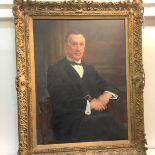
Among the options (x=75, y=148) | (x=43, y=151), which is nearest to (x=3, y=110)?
(x=43, y=151)

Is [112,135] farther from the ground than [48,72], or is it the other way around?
[48,72]

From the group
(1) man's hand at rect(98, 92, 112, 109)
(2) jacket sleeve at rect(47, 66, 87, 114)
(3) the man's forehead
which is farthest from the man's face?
(1) man's hand at rect(98, 92, 112, 109)

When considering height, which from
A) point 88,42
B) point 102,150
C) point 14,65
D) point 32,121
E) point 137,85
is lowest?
point 102,150

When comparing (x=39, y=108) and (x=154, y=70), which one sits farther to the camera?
(x=154, y=70)

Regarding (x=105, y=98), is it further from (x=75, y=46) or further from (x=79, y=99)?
(x=75, y=46)

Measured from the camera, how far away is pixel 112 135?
1.81 metres

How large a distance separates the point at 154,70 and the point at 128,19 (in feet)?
1.17

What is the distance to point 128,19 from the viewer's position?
183 centimetres

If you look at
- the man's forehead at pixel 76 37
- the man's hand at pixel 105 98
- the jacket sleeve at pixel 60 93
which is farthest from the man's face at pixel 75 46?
the man's hand at pixel 105 98

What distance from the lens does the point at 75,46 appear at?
1.80 meters

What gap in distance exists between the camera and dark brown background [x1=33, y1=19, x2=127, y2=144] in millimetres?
1754

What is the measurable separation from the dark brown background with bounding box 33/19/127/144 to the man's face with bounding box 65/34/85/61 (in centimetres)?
3

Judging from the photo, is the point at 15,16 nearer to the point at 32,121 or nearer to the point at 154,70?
the point at 32,121

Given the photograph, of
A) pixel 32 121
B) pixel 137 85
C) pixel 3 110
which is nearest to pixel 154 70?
pixel 137 85
